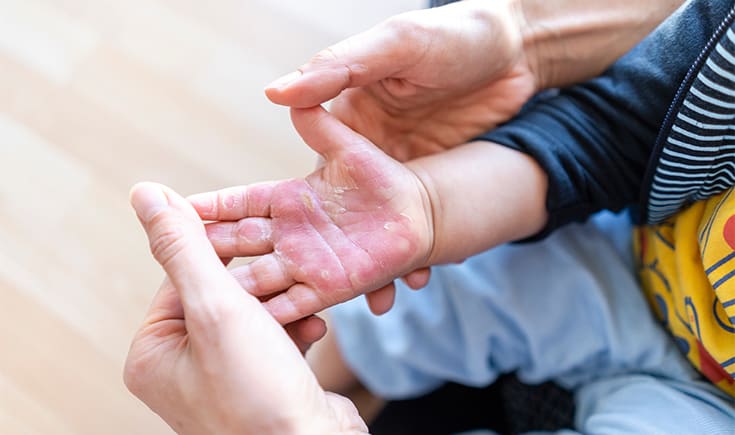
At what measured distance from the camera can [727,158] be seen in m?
0.58

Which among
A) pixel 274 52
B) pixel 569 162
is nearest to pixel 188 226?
pixel 569 162

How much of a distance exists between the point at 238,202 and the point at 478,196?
23cm

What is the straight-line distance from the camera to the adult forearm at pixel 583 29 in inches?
27.8

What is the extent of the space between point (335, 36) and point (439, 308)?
0.45 meters

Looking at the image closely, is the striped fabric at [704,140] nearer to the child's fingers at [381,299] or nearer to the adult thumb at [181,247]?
the child's fingers at [381,299]

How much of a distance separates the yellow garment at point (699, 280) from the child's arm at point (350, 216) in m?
0.14

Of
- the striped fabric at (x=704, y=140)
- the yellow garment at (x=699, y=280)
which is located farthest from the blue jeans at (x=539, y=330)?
the striped fabric at (x=704, y=140)

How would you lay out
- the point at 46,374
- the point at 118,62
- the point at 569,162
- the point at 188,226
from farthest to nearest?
the point at 118,62 < the point at 46,374 < the point at 569,162 < the point at 188,226

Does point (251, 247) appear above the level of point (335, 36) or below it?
below

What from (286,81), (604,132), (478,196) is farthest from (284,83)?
(604,132)

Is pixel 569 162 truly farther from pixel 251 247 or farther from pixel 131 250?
pixel 131 250

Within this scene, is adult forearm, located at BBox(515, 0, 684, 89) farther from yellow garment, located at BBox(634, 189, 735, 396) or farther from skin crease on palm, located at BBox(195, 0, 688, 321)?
yellow garment, located at BBox(634, 189, 735, 396)

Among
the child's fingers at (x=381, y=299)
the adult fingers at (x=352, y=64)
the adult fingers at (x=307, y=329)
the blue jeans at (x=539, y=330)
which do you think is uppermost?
the adult fingers at (x=352, y=64)

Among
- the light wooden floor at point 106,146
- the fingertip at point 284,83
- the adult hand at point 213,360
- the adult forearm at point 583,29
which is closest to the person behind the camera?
the adult hand at point 213,360
